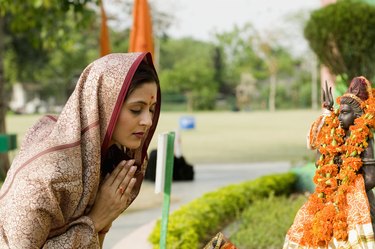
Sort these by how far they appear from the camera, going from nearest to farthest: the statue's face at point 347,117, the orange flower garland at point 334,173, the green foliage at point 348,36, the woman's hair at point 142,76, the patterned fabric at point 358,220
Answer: the woman's hair at point 142,76, the patterned fabric at point 358,220, the orange flower garland at point 334,173, the statue's face at point 347,117, the green foliage at point 348,36

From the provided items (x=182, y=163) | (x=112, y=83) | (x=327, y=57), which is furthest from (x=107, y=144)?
(x=182, y=163)

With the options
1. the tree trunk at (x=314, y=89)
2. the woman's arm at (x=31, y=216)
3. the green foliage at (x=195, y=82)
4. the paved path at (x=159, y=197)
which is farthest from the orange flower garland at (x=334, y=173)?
the tree trunk at (x=314, y=89)

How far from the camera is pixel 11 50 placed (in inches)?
1152

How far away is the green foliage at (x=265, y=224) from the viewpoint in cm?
599

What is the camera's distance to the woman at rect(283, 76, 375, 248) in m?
3.78

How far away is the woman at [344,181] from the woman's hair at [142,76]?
2106mm

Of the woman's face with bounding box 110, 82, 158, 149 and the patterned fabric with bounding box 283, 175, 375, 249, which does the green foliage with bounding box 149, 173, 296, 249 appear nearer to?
the patterned fabric with bounding box 283, 175, 375, 249

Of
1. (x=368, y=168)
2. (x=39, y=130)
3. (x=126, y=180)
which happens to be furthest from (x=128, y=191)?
(x=368, y=168)

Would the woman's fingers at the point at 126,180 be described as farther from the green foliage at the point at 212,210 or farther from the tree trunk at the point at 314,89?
the tree trunk at the point at 314,89

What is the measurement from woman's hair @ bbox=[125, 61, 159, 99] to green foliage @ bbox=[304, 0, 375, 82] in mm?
6872

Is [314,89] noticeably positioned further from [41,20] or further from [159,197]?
[159,197]

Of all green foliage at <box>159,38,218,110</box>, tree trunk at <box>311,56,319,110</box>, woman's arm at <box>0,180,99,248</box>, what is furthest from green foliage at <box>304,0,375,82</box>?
tree trunk at <box>311,56,319,110</box>

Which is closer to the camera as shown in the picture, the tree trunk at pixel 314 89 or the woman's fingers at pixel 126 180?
the woman's fingers at pixel 126 180

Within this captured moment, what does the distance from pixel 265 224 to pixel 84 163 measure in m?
4.94
